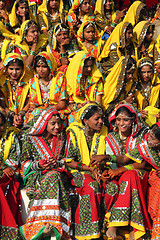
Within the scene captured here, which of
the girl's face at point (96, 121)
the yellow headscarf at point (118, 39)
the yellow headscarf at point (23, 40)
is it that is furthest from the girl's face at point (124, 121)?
the yellow headscarf at point (23, 40)

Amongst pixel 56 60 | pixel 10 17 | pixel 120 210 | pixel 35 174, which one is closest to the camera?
pixel 120 210

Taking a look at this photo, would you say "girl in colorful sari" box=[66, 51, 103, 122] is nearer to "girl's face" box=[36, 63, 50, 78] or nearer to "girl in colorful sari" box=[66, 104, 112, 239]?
"girl's face" box=[36, 63, 50, 78]

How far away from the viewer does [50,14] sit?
27.1 ft

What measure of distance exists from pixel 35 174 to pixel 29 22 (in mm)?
3649

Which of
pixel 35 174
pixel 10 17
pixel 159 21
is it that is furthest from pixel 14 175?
pixel 159 21

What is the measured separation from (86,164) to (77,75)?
6.08 feet

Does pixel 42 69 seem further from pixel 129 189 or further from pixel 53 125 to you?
pixel 129 189

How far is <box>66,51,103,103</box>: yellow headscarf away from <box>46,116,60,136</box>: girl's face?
4.55ft

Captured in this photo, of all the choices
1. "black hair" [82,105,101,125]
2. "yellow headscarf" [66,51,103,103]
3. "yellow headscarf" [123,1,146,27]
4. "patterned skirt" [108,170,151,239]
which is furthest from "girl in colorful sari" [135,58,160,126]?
"patterned skirt" [108,170,151,239]

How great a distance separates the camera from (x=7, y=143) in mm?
5039

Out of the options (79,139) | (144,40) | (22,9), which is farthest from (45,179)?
(22,9)

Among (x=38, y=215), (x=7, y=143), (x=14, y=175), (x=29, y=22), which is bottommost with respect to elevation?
(x=38, y=215)

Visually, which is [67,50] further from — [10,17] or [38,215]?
[38,215]

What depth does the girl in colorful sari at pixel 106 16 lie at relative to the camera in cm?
800
